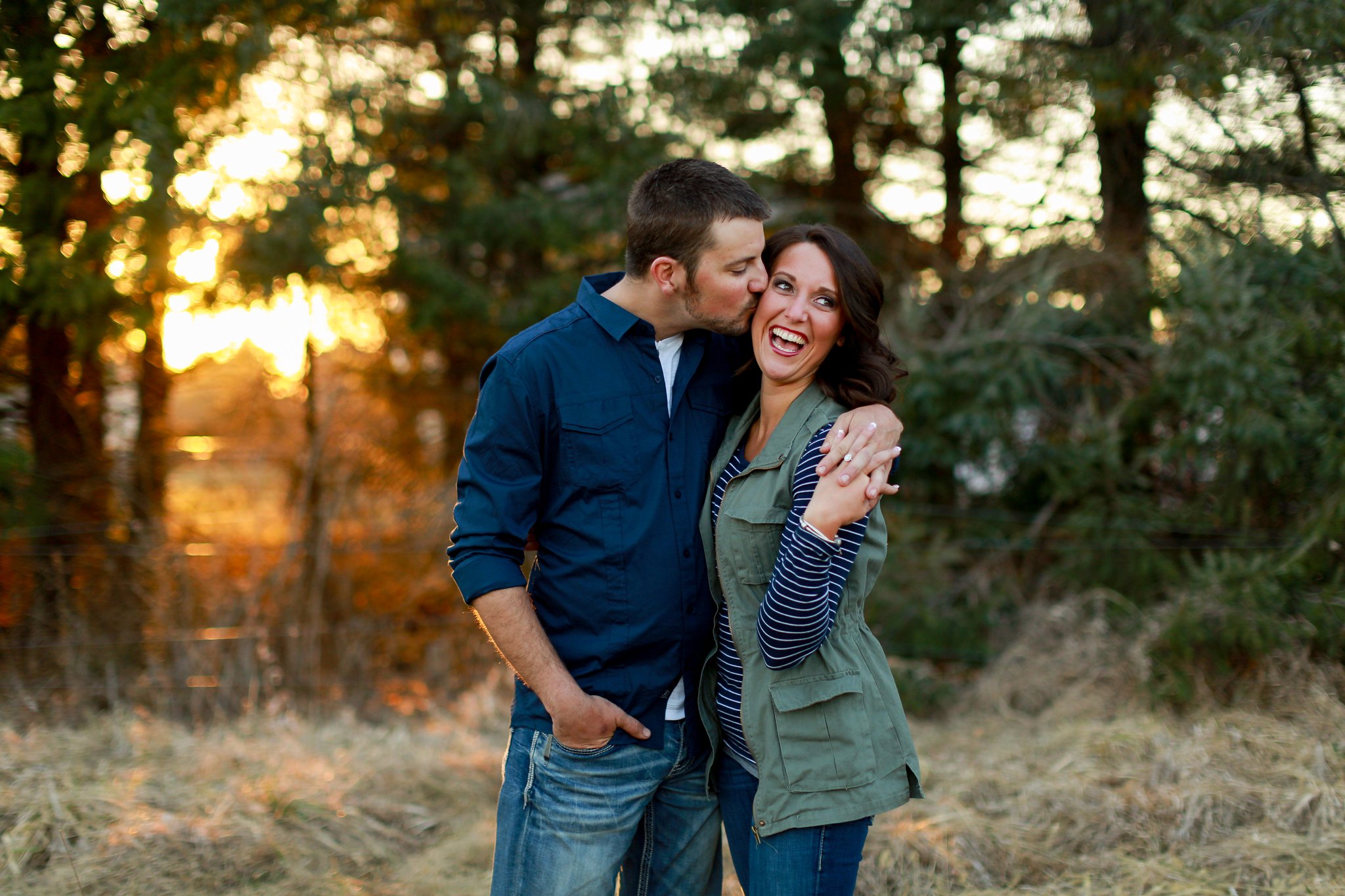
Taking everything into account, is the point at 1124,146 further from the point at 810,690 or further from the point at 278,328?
the point at 278,328

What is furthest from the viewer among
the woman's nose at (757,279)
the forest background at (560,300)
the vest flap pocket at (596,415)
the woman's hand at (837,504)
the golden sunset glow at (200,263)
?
the golden sunset glow at (200,263)

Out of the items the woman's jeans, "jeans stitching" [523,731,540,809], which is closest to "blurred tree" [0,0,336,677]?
"jeans stitching" [523,731,540,809]

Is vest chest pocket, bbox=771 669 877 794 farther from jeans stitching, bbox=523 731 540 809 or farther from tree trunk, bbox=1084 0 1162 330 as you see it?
tree trunk, bbox=1084 0 1162 330

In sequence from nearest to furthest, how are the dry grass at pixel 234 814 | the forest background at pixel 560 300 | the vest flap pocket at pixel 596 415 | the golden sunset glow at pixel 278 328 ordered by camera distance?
the vest flap pocket at pixel 596 415 → the dry grass at pixel 234 814 → the forest background at pixel 560 300 → the golden sunset glow at pixel 278 328

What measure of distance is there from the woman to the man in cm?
9

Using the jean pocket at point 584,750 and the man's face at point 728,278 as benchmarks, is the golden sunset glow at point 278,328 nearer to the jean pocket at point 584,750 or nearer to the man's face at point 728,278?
the man's face at point 728,278

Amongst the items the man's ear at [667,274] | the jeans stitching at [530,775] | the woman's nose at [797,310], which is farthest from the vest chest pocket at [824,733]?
the man's ear at [667,274]

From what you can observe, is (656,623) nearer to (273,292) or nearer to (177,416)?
(273,292)

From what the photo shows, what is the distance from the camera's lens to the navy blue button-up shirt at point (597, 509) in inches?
79.0

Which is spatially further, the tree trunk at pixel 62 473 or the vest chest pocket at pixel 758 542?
the tree trunk at pixel 62 473

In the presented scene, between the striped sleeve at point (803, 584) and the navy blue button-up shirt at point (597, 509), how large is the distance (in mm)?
254

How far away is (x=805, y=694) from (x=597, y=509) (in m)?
0.58

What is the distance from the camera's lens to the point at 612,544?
2.05 metres

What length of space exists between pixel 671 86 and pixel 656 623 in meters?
5.04
